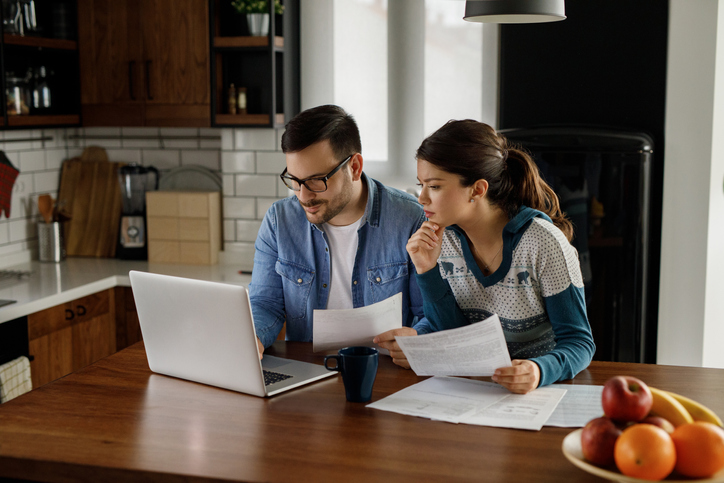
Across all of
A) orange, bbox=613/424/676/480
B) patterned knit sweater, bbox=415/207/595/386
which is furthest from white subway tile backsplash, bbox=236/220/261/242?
orange, bbox=613/424/676/480

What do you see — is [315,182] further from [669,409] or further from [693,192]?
[693,192]

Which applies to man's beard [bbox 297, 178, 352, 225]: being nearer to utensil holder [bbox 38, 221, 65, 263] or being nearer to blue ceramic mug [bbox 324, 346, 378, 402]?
blue ceramic mug [bbox 324, 346, 378, 402]

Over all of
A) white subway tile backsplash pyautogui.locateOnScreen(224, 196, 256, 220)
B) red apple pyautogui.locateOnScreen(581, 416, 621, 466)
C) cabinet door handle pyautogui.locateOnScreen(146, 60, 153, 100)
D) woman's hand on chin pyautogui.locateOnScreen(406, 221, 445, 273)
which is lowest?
red apple pyautogui.locateOnScreen(581, 416, 621, 466)

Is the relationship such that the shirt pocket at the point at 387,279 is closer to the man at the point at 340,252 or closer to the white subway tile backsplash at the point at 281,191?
the man at the point at 340,252

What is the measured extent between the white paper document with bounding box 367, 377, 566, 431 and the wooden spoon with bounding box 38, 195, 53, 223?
2.66 metres

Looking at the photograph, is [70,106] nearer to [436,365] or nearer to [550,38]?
[550,38]

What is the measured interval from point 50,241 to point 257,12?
151cm

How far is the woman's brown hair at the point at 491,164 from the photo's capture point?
1.86m

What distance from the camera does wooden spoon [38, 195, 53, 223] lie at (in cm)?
369

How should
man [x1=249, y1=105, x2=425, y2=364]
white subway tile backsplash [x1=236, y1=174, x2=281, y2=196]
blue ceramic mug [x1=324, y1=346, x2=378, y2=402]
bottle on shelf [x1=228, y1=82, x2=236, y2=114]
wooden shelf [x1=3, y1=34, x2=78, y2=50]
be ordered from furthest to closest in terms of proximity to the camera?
white subway tile backsplash [x1=236, y1=174, x2=281, y2=196] → bottle on shelf [x1=228, y1=82, x2=236, y2=114] → wooden shelf [x1=3, y1=34, x2=78, y2=50] → man [x1=249, y1=105, x2=425, y2=364] → blue ceramic mug [x1=324, y1=346, x2=378, y2=402]

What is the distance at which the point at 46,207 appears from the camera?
3.69m

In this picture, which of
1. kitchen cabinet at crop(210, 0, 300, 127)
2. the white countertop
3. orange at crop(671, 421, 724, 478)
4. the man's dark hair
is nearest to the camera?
orange at crop(671, 421, 724, 478)

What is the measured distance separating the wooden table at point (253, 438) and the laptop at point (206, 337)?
0.13 ft

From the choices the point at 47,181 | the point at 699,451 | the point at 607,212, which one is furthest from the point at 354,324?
the point at 47,181
